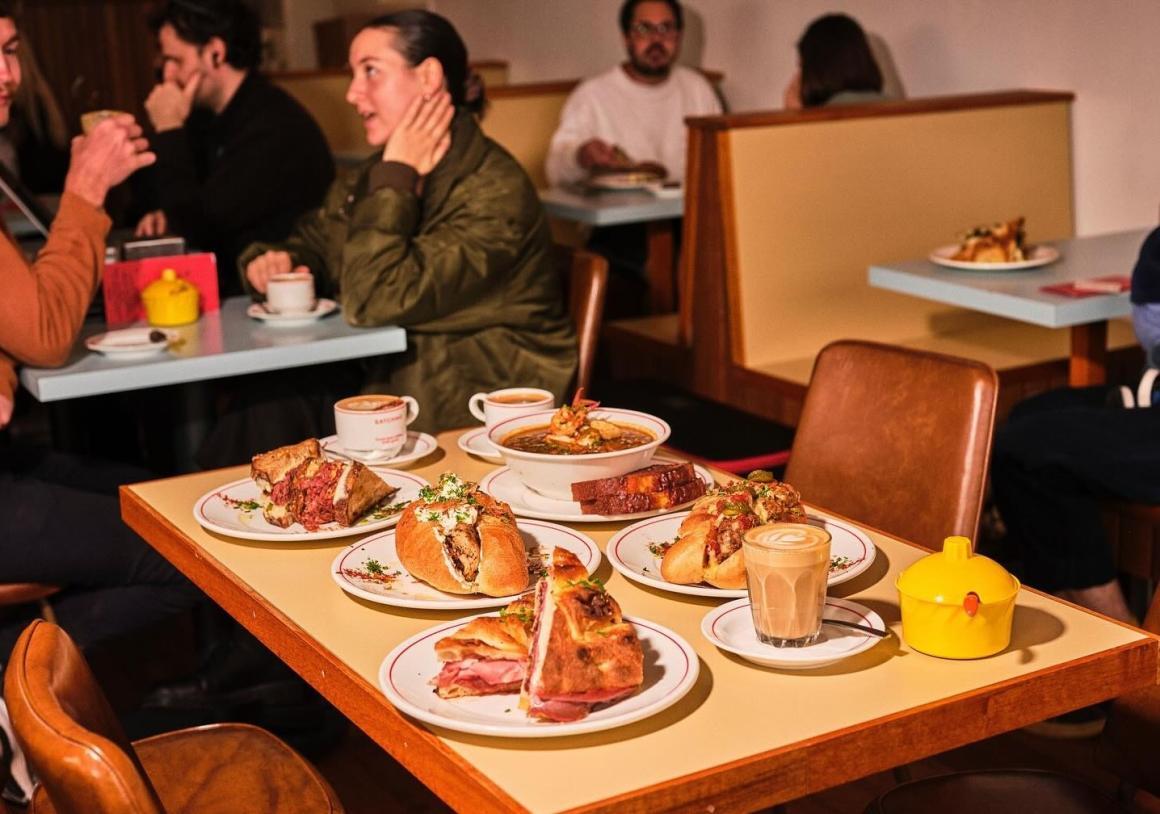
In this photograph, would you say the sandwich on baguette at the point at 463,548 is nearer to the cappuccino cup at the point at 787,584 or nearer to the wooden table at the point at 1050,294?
the cappuccino cup at the point at 787,584

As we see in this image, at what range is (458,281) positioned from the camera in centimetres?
273

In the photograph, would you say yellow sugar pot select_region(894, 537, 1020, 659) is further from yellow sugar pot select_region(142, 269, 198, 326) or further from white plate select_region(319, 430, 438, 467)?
yellow sugar pot select_region(142, 269, 198, 326)

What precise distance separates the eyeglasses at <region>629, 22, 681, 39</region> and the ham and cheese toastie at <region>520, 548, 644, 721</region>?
4.28 m

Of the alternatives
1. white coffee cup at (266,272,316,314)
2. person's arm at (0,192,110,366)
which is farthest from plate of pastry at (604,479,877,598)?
white coffee cup at (266,272,316,314)

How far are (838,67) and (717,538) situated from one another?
10.2 ft

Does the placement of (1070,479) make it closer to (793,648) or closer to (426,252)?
(426,252)

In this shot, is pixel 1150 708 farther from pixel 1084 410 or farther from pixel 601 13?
pixel 601 13

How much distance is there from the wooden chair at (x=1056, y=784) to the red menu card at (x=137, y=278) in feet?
5.66

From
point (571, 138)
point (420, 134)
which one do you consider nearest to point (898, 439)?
point (420, 134)

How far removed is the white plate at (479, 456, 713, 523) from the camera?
1.73 meters

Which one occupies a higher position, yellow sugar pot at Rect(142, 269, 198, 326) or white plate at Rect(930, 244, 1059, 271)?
yellow sugar pot at Rect(142, 269, 198, 326)

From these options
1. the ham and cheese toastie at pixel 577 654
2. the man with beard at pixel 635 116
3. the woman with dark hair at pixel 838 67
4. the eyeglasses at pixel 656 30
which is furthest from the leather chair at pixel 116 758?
the eyeglasses at pixel 656 30

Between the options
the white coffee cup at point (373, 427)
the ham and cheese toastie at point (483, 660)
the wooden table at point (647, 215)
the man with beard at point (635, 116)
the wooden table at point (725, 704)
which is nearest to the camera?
the wooden table at point (725, 704)

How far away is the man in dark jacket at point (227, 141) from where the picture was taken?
3510mm
